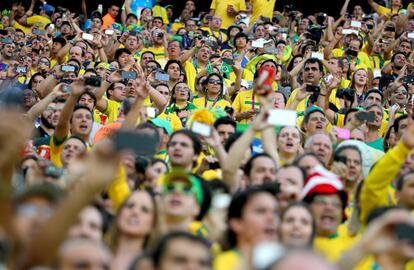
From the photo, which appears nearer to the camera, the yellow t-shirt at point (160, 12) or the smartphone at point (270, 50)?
the smartphone at point (270, 50)

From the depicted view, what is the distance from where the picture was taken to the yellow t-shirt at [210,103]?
1071cm

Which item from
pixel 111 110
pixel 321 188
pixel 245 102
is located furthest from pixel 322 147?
pixel 111 110

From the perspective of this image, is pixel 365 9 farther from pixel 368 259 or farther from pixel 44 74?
pixel 368 259

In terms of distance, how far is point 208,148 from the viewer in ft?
28.6

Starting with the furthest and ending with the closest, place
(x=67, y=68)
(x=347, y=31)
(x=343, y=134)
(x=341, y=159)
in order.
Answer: (x=347, y=31) → (x=67, y=68) → (x=343, y=134) → (x=341, y=159)

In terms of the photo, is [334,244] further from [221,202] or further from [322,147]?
[322,147]

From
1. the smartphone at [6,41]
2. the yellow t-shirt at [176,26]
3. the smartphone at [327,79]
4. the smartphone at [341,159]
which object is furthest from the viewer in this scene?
the yellow t-shirt at [176,26]

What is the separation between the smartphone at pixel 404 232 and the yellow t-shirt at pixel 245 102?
20.1 ft

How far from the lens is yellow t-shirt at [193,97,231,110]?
10711 millimetres

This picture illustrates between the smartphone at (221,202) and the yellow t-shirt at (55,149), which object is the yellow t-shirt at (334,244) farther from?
the yellow t-shirt at (55,149)

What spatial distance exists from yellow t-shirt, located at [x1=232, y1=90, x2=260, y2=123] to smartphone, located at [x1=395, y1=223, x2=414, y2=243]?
20.1ft

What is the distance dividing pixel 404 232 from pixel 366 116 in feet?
14.4

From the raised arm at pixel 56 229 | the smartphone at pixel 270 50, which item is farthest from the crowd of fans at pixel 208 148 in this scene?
the smartphone at pixel 270 50

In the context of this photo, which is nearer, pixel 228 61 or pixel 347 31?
pixel 228 61
